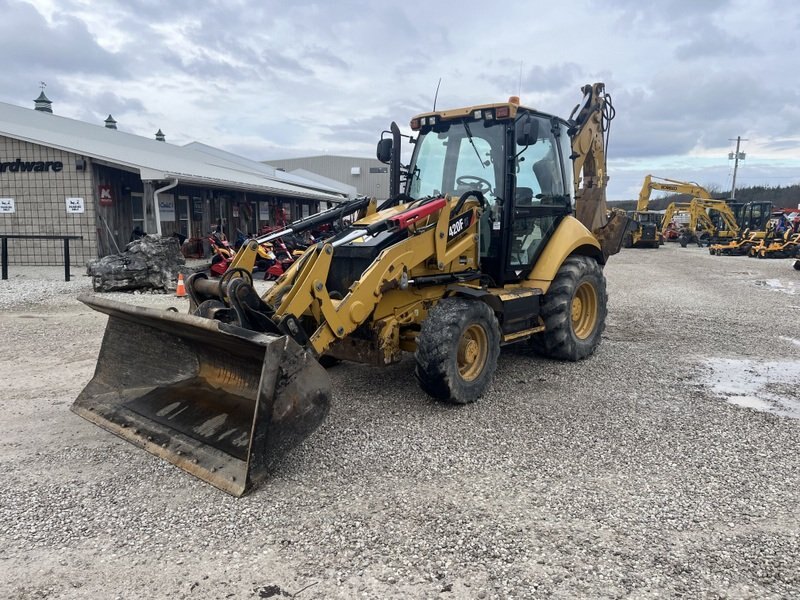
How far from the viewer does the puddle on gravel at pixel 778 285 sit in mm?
13586

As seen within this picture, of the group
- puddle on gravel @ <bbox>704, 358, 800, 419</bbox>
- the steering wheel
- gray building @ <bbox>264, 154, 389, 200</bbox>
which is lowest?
puddle on gravel @ <bbox>704, 358, 800, 419</bbox>

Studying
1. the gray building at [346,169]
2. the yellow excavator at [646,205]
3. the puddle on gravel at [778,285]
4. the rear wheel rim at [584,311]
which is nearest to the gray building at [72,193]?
the rear wheel rim at [584,311]

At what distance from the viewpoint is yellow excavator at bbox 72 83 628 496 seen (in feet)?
11.9

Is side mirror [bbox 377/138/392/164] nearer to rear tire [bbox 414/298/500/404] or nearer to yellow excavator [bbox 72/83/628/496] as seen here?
yellow excavator [bbox 72/83/628/496]

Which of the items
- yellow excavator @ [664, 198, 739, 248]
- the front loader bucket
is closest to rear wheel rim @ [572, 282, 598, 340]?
the front loader bucket

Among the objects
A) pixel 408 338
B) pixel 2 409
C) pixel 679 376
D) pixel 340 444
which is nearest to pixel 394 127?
pixel 408 338

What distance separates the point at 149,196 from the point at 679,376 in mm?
11901

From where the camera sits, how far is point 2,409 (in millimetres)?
4723

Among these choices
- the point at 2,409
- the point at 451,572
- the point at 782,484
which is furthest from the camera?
the point at 2,409

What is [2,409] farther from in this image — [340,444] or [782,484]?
[782,484]

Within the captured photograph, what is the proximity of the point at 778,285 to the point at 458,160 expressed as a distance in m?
12.5

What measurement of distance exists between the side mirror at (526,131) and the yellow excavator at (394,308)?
2cm

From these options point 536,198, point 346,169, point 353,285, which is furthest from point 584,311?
point 346,169

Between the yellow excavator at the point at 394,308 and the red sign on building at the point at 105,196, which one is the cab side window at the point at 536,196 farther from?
the red sign on building at the point at 105,196
